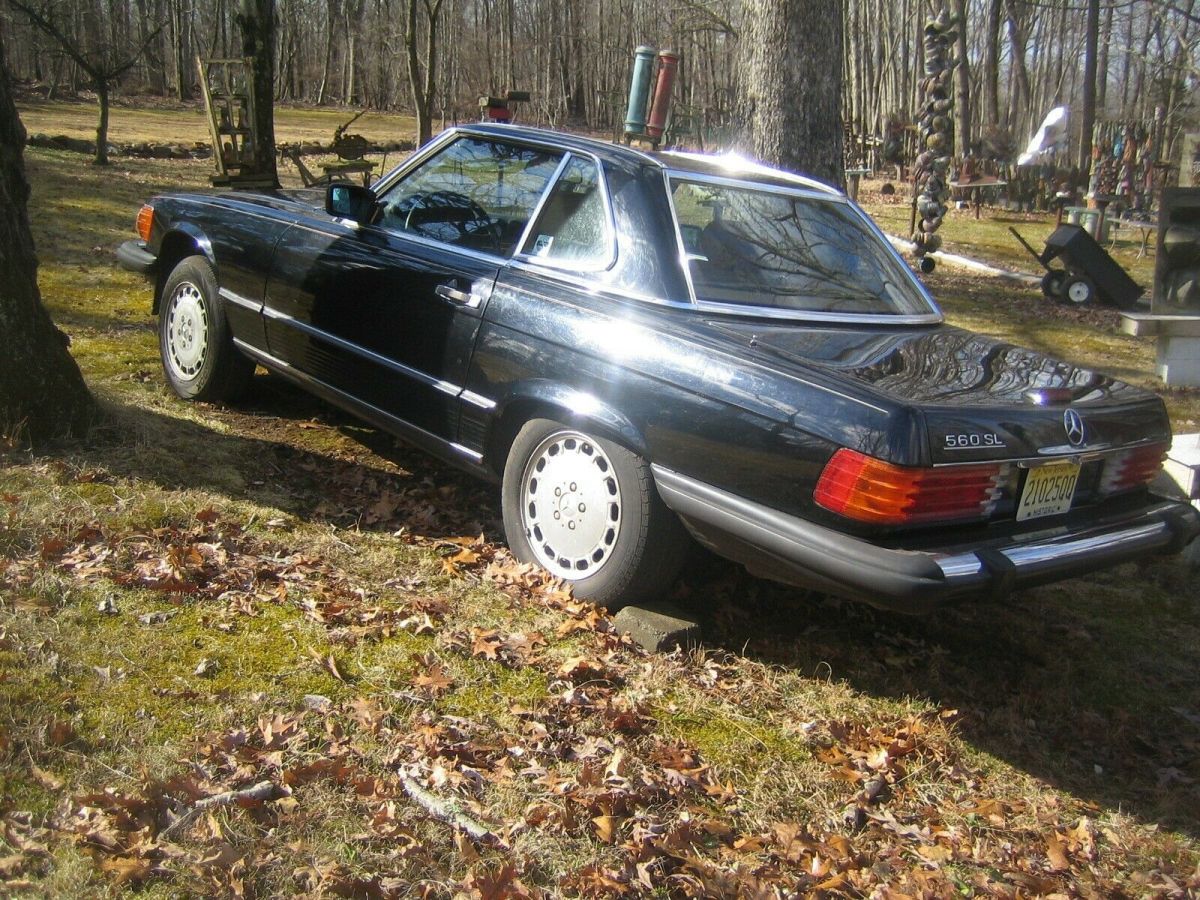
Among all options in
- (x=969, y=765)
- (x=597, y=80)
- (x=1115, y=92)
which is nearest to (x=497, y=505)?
(x=969, y=765)

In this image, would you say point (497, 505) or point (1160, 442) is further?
point (497, 505)

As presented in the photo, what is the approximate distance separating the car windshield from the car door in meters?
0.69

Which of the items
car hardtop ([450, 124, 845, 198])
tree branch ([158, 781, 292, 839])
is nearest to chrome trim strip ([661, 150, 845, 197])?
car hardtop ([450, 124, 845, 198])

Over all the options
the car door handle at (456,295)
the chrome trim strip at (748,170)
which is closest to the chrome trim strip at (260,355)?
the car door handle at (456,295)

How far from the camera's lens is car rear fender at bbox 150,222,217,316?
231 inches

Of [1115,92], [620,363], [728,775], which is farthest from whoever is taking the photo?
[1115,92]

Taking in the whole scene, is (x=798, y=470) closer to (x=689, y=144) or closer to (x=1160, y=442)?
(x=1160, y=442)

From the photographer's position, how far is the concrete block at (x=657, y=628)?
398 cm

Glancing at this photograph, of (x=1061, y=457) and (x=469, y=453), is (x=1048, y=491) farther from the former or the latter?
(x=469, y=453)

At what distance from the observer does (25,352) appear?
Answer: 4.75 m

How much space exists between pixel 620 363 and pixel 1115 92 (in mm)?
67487

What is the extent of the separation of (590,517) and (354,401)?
1.51m

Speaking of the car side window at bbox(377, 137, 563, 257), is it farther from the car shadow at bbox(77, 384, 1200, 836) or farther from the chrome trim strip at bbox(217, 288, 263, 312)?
the car shadow at bbox(77, 384, 1200, 836)

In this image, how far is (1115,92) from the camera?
62.0 meters
